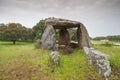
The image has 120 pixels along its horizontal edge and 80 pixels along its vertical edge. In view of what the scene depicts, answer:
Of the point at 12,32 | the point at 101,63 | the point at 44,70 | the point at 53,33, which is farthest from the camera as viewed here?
the point at 12,32

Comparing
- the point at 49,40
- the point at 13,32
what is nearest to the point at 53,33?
the point at 49,40

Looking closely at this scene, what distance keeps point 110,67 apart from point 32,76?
6.56m

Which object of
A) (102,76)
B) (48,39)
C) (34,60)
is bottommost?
(102,76)

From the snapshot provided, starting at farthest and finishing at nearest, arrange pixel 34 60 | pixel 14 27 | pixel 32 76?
pixel 14 27 → pixel 34 60 → pixel 32 76

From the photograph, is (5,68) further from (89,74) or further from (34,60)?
(89,74)

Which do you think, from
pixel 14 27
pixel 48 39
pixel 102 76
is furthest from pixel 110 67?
pixel 14 27

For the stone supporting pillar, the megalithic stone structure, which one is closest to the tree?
the stone supporting pillar

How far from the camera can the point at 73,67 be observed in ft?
51.8

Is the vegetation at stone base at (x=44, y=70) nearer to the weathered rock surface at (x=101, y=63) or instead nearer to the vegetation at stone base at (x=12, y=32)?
the weathered rock surface at (x=101, y=63)

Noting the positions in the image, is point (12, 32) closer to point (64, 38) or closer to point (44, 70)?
point (64, 38)

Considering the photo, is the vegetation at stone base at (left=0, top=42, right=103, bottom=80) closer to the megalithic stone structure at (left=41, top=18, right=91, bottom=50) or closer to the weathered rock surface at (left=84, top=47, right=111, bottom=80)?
the weathered rock surface at (left=84, top=47, right=111, bottom=80)

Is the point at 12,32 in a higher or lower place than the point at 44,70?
higher

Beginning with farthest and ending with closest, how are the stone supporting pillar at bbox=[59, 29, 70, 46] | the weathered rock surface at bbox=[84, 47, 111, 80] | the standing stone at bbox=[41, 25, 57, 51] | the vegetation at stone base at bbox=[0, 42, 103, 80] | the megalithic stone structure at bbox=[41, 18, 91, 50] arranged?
the stone supporting pillar at bbox=[59, 29, 70, 46]
the megalithic stone structure at bbox=[41, 18, 91, 50]
the standing stone at bbox=[41, 25, 57, 51]
the weathered rock surface at bbox=[84, 47, 111, 80]
the vegetation at stone base at bbox=[0, 42, 103, 80]

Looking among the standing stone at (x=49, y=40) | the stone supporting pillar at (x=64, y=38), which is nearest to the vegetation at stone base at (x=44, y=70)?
the standing stone at (x=49, y=40)
